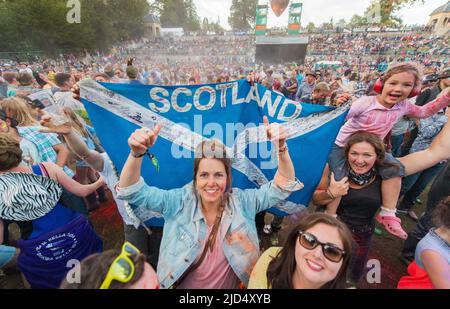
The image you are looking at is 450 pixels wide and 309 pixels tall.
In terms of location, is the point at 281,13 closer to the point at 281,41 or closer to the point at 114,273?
the point at 281,41

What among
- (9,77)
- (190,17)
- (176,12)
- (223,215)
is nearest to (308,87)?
(223,215)

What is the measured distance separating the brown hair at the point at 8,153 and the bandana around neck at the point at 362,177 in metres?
3.01

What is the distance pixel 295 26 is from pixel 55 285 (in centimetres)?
→ 2915

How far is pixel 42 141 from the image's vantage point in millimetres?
2793

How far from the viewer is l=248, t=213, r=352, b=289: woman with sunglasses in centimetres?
140

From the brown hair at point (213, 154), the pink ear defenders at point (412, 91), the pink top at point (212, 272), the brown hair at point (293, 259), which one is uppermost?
the pink ear defenders at point (412, 91)

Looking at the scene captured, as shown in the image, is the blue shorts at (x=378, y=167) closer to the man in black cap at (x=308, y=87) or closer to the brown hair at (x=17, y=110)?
the brown hair at (x=17, y=110)

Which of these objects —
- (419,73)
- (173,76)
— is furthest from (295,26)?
(419,73)

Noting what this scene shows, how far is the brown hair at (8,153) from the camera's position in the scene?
1.82 meters

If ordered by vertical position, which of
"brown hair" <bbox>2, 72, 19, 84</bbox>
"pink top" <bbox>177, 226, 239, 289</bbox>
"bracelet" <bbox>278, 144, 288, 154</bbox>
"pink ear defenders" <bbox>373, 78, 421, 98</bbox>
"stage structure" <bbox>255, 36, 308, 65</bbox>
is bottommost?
"pink top" <bbox>177, 226, 239, 289</bbox>

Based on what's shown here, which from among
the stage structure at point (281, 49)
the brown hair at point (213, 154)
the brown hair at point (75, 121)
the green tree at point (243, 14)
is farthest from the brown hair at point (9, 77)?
the green tree at point (243, 14)

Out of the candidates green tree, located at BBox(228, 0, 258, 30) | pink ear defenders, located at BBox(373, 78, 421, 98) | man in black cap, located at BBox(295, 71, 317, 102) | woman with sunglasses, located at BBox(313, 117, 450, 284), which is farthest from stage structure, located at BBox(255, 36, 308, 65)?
green tree, located at BBox(228, 0, 258, 30)

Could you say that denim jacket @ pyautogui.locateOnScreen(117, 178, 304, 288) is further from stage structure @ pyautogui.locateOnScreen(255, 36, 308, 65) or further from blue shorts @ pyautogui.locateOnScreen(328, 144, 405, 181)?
stage structure @ pyautogui.locateOnScreen(255, 36, 308, 65)
